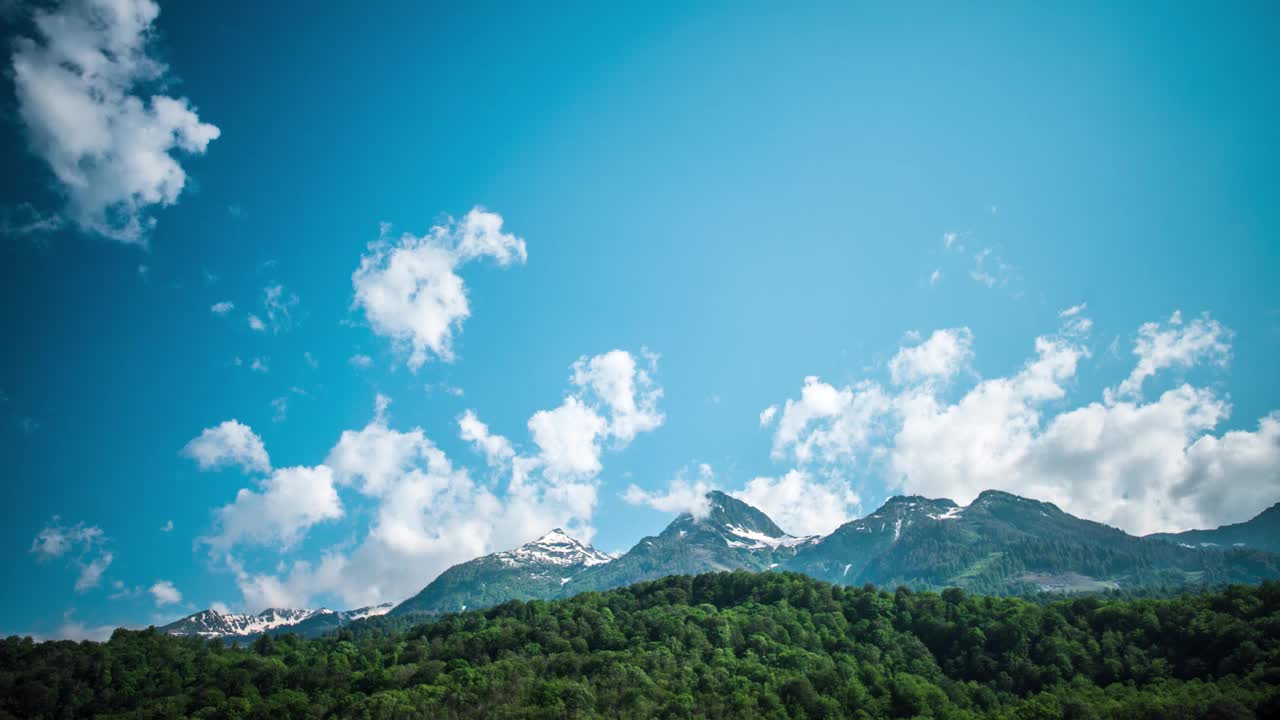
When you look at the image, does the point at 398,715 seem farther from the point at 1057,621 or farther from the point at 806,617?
the point at 1057,621

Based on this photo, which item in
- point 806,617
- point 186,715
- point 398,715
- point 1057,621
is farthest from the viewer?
point 806,617

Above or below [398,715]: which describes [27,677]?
above

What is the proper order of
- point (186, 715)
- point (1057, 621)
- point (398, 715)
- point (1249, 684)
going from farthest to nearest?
1. point (1057, 621)
2. point (186, 715)
3. point (398, 715)
4. point (1249, 684)

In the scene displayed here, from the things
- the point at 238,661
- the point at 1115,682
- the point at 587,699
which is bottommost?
the point at 1115,682

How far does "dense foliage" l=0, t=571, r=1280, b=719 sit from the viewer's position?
12775cm

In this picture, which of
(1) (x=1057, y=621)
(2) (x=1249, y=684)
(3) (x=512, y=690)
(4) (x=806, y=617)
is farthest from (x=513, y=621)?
(2) (x=1249, y=684)

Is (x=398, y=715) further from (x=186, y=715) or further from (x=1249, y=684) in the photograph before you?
(x=1249, y=684)

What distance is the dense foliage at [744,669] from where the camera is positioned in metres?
128

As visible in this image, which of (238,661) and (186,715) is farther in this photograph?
(238,661)

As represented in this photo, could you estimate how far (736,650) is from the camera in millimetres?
169250

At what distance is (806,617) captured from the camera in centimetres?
19350

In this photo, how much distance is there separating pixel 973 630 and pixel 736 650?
60.0 m

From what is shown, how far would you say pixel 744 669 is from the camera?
5910 inches

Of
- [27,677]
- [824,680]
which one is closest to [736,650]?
[824,680]
